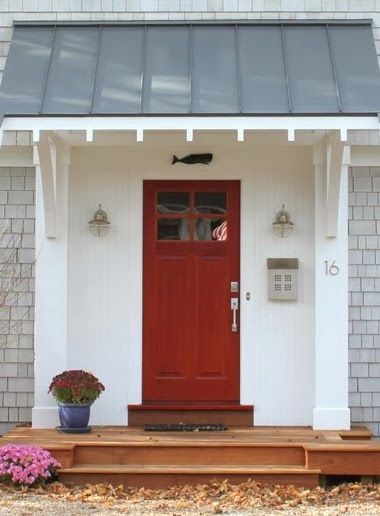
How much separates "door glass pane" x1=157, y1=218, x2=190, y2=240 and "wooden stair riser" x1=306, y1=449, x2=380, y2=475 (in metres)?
2.41

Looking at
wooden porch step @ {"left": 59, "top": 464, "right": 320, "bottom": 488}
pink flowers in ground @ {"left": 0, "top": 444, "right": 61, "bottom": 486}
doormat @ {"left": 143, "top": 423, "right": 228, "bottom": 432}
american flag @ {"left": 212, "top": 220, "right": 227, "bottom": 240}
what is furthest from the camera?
american flag @ {"left": 212, "top": 220, "right": 227, "bottom": 240}

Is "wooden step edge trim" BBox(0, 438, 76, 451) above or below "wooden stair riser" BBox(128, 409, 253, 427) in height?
below

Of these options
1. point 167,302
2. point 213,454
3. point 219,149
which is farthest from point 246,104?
point 213,454

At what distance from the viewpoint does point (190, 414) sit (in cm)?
830

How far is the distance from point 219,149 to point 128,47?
1225mm

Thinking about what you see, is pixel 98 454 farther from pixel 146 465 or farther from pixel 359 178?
pixel 359 178

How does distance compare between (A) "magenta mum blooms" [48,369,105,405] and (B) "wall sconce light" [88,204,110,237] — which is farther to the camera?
(B) "wall sconce light" [88,204,110,237]

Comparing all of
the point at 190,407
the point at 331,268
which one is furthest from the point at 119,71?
the point at 190,407

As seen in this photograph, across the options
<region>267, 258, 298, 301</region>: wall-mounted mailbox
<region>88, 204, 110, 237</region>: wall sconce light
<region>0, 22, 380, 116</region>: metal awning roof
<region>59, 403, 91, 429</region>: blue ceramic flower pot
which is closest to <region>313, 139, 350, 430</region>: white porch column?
<region>267, 258, 298, 301</region>: wall-mounted mailbox

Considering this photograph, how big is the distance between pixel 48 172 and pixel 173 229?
1277 mm

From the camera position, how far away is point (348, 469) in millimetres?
7023

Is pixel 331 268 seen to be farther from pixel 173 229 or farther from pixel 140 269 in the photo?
pixel 140 269

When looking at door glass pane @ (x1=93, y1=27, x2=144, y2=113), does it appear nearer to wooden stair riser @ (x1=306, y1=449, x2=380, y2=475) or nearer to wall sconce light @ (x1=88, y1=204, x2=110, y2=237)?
wall sconce light @ (x1=88, y1=204, x2=110, y2=237)

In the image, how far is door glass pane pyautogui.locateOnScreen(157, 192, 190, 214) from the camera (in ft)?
27.7
